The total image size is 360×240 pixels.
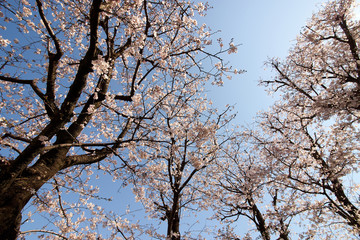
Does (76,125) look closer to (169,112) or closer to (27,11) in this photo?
(27,11)

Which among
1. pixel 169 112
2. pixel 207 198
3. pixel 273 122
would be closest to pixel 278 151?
pixel 273 122

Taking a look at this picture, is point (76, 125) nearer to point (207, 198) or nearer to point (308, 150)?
point (207, 198)

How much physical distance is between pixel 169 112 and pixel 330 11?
8.12m

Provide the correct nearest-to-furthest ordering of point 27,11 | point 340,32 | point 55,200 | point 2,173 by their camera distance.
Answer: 1. point 2,173
2. point 27,11
3. point 55,200
4. point 340,32

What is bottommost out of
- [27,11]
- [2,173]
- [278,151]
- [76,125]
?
[2,173]

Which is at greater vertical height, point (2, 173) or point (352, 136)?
point (352, 136)

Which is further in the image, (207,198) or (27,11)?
(207,198)

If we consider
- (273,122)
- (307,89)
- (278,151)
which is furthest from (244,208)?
(307,89)

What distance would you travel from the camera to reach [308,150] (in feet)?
29.7

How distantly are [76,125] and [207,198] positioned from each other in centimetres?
851

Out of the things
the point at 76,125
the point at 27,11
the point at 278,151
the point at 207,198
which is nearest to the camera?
the point at 76,125

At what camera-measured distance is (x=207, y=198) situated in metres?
10.4

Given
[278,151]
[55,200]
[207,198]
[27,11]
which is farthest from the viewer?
[207,198]

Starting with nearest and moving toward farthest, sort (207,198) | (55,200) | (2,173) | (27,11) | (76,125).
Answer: (2,173), (76,125), (27,11), (55,200), (207,198)
